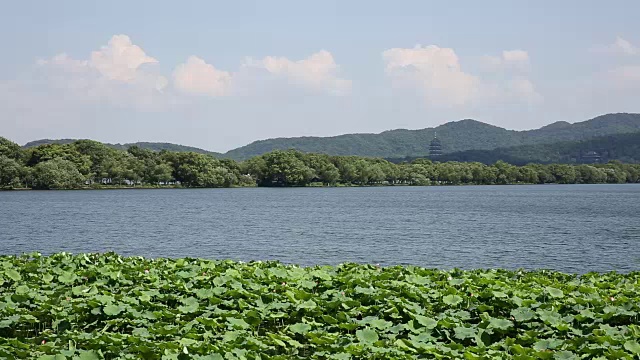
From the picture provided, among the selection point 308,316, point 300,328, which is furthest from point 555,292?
point 300,328

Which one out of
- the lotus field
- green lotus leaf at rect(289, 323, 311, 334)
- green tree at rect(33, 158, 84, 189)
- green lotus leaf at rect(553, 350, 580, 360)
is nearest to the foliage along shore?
green tree at rect(33, 158, 84, 189)

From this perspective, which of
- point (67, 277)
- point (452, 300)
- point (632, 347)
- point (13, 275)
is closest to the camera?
point (632, 347)

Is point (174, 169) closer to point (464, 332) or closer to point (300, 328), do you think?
point (300, 328)

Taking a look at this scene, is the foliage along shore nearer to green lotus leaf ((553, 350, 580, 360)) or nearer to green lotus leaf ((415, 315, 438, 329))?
green lotus leaf ((415, 315, 438, 329))

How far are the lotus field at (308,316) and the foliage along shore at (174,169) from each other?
120 metres

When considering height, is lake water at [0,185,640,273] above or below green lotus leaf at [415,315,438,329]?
below

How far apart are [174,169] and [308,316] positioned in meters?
141

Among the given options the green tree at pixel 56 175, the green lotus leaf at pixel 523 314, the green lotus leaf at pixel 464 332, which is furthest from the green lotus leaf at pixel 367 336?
the green tree at pixel 56 175

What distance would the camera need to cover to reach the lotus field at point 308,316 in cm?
776

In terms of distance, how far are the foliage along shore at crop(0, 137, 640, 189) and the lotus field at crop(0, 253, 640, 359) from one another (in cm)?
11971

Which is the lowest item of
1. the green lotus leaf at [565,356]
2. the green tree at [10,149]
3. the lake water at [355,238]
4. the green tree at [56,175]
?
the lake water at [355,238]

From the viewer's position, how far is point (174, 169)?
483 feet

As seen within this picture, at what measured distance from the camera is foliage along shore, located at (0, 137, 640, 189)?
12312 cm

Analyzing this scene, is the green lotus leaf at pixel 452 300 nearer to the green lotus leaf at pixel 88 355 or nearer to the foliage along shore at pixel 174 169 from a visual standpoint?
the green lotus leaf at pixel 88 355
